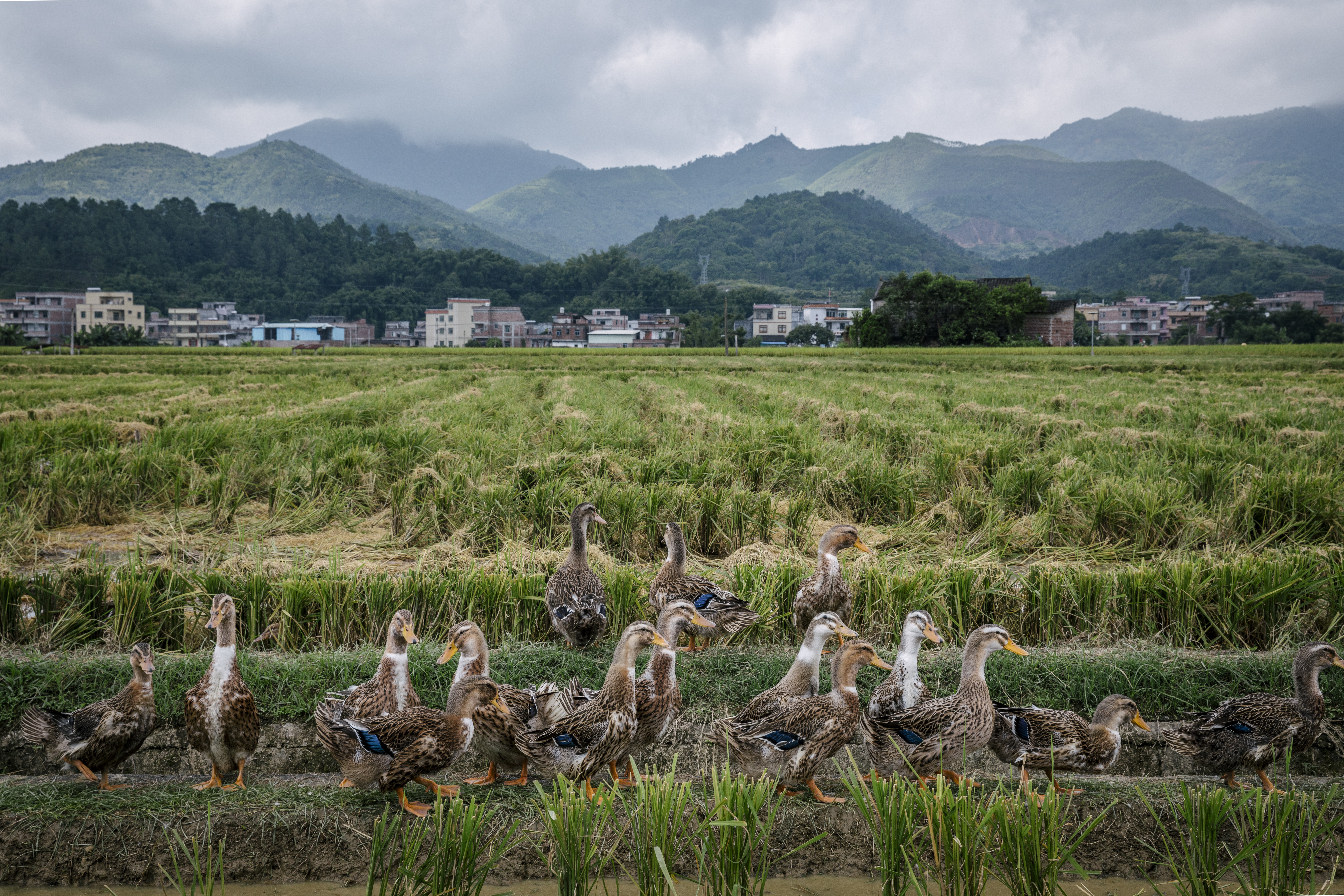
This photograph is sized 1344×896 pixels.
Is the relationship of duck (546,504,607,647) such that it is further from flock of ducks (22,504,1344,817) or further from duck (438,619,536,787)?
duck (438,619,536,787)

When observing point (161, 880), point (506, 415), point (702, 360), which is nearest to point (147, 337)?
point (702, 360)

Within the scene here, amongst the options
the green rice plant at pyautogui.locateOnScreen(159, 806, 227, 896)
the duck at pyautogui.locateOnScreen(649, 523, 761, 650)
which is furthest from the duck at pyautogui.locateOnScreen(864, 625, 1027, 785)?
the green rice plant at pyautogui.locateOnScreen(159, 806, 227, 896)

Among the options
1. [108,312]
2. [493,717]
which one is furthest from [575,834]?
[108,312]

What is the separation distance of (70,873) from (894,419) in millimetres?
12606

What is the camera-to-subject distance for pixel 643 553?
7.05m

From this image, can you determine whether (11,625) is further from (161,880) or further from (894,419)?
(894,419)

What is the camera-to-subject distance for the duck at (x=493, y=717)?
3477mm

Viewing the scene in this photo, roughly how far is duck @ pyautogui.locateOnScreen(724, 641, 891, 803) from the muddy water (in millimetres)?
331

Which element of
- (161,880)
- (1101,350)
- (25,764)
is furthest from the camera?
(1101,350)

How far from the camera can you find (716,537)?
7406mm

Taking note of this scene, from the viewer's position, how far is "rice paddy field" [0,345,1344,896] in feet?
13.2

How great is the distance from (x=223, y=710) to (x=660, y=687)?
6.34ft

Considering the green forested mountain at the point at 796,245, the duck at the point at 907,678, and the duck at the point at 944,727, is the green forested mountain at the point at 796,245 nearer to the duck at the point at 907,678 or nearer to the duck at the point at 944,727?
the duck at the point at 907,678

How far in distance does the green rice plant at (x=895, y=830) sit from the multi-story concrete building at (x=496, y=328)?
90.1 metres
